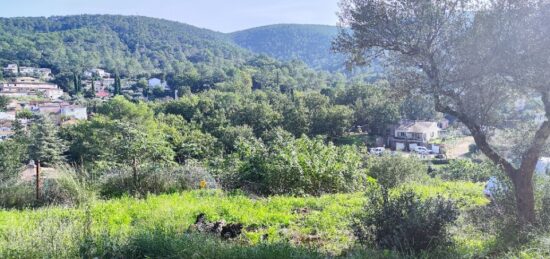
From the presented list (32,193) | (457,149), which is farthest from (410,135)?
(32,193)

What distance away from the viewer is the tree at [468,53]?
12.6 feet

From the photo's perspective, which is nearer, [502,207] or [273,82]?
[502,207]

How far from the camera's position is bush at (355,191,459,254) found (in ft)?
12.5

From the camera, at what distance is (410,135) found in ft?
164

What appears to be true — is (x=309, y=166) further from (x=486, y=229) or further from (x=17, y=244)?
(x=17, y=244)

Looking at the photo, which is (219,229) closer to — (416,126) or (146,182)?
(146,182)

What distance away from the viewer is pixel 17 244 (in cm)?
371

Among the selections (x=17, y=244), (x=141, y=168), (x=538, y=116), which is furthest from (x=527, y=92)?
(x=141, y=168)

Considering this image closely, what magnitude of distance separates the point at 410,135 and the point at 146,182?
153 ft

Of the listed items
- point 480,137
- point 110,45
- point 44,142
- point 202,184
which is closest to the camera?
point 480,137

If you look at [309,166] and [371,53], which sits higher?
[371,53]

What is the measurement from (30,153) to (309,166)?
1279 inches

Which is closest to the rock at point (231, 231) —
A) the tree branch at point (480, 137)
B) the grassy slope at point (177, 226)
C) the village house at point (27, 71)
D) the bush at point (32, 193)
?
the grassy slope at point (177, 226)

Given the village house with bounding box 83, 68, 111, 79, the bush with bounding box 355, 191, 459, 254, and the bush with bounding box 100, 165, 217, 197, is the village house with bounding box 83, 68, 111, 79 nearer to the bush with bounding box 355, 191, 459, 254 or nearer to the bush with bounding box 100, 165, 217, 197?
the bush with bounding box 100, 165, 217, 197
